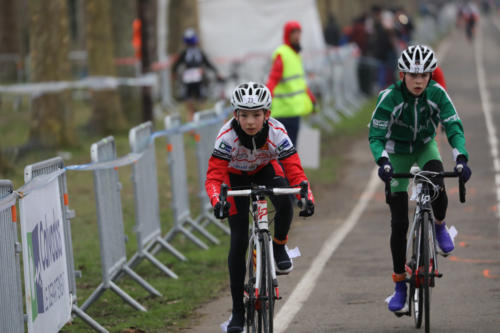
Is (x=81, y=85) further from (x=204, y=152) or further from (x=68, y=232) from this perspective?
(x=68, y=232)

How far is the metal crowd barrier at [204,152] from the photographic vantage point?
41.1 feet

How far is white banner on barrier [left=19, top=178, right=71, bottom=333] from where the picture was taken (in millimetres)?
6867

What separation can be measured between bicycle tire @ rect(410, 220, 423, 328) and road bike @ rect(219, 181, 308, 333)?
1.12 metres

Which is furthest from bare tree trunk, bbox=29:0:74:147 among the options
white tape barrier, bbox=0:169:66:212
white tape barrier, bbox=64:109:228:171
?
white tape barrier, bbox=0:169:66:212

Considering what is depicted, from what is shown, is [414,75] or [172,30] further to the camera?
[172,30]

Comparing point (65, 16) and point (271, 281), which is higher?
point (65, 16)

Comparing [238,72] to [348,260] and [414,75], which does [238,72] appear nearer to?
[348,260]

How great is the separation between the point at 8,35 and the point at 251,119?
3516 centimetres

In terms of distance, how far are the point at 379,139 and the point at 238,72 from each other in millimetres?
22154

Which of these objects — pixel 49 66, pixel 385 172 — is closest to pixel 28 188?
pixel 385 172

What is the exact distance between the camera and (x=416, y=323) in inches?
311

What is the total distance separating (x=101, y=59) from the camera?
22.7 meters

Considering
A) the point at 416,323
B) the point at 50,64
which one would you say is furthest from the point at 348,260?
the point at 50,64

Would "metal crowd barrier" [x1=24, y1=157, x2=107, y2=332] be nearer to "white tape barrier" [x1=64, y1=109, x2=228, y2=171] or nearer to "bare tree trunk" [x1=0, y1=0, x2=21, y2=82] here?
"white tape barrier" [x1=64, y1=109, x2=228, y2=171]
